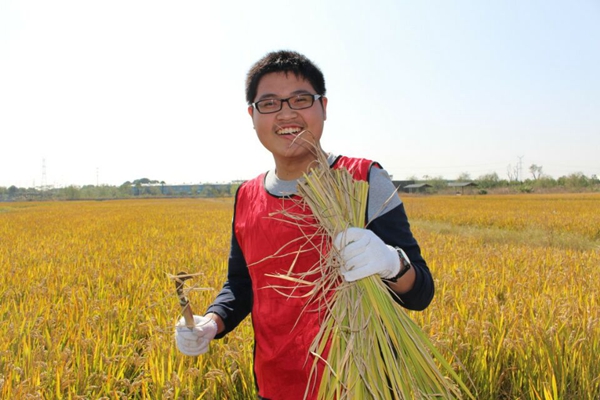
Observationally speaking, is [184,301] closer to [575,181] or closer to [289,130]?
[289,130]

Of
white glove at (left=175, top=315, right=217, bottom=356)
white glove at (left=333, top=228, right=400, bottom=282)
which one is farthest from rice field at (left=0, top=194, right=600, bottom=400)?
white glove at (left=333, top=228, right=400, bottom=282)

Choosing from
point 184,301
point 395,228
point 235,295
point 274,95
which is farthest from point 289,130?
point 235,295

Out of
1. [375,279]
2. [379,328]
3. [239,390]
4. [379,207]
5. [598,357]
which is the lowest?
[239,390]

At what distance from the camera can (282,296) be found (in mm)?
1374

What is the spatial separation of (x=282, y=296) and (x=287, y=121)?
58 centimetres

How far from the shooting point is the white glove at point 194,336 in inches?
54.4

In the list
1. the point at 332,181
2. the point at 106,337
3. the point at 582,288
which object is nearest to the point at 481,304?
the point at 582,288

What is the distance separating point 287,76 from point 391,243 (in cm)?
66

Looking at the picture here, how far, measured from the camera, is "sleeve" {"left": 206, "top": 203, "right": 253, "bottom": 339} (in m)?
1.61

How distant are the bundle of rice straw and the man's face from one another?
202 mm

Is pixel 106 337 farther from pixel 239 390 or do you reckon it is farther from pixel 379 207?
pixel 379 207

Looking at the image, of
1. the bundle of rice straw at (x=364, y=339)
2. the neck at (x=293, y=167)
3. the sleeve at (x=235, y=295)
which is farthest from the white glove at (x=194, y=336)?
the neck at (x=293, y=167)

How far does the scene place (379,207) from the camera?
1263mm

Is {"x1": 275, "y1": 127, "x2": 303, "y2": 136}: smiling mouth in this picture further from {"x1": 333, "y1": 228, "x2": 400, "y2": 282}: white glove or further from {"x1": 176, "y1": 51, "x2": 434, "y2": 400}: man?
{"x1": 333, "y1": 228, "x2": 400, "y2": 282}: white glove
